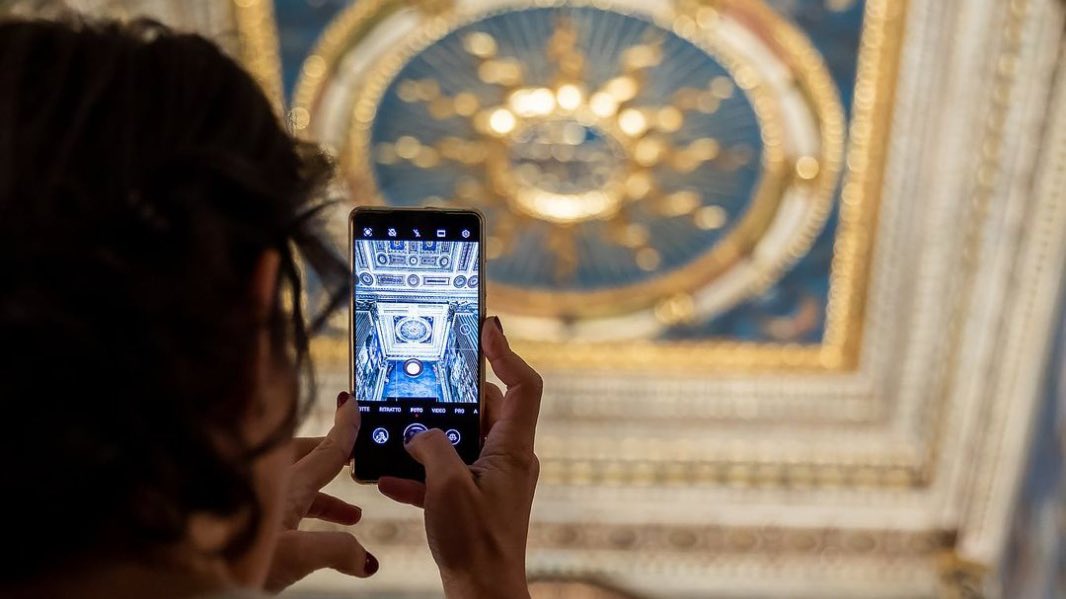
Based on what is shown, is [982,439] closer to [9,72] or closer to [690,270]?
[690,270]

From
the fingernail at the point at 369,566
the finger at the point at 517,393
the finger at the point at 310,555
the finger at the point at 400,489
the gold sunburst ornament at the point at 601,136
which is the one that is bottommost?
the fingernail at the point at 369,566

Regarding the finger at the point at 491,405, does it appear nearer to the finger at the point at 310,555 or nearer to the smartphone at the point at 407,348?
the smartphone at the point at 407,348

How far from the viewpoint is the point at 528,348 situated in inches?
196

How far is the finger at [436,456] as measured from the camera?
4.81 feet

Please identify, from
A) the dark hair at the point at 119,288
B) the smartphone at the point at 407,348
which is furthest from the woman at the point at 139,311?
the smartphone at the point at 407,348

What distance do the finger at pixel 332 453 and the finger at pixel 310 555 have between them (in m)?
0.08

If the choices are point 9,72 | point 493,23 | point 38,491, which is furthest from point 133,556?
point 493,23

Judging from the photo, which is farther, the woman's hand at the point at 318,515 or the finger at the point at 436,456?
the woman's hand at the point at 318,515

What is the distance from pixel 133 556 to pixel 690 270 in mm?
3994

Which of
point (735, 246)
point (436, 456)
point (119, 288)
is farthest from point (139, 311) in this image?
point (735, 246)

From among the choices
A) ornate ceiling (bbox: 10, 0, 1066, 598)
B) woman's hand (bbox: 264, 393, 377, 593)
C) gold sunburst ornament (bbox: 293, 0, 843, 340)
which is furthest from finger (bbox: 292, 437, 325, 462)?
gold sunburst ornament (bbox: 293, 0, 843, 340)

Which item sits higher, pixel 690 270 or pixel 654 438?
pixel 690 270

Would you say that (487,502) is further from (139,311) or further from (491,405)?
(139,311)

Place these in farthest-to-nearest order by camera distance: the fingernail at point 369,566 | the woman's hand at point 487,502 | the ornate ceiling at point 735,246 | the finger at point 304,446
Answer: the ornate ceiling at point 735,246, the finger at point 304,446, the fingernail at point 369,566, the woman's hand at point 487,502
